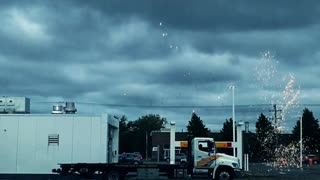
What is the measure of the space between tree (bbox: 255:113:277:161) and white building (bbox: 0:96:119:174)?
2668 inches

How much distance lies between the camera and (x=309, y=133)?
11006 centimetres

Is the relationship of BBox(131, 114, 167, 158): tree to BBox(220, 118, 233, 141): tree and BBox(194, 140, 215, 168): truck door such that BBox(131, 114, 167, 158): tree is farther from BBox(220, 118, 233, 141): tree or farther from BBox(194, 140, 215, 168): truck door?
BBox(194, 140, 215, 168): truck door

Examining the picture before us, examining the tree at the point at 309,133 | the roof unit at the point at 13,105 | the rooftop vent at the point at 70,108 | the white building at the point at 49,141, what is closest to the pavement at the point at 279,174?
the white building at the point at 49,141

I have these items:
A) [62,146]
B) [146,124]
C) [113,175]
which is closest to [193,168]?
[113,175]

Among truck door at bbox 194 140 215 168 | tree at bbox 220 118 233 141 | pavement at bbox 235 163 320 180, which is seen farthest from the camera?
tree at bbox 220 118 233 141

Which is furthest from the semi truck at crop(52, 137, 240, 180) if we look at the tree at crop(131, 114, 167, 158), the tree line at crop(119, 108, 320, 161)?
the tree at crop(131, 114, 167, 158)

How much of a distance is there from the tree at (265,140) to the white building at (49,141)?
6778 cm

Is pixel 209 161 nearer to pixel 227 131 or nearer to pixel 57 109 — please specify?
pixel 57 109

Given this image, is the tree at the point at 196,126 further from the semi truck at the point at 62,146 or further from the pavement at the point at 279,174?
the semi truck at the point at 62,146

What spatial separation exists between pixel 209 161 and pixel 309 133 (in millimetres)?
78453

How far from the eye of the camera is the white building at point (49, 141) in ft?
120

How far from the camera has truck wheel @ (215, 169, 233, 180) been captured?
36.1 meters

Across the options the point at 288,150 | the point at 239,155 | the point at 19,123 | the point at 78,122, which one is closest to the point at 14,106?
the point at 19,123

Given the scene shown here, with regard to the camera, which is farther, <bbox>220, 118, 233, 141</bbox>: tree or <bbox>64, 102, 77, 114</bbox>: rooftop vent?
<bbox>220, 118, 233, 141</bbox>: tree
